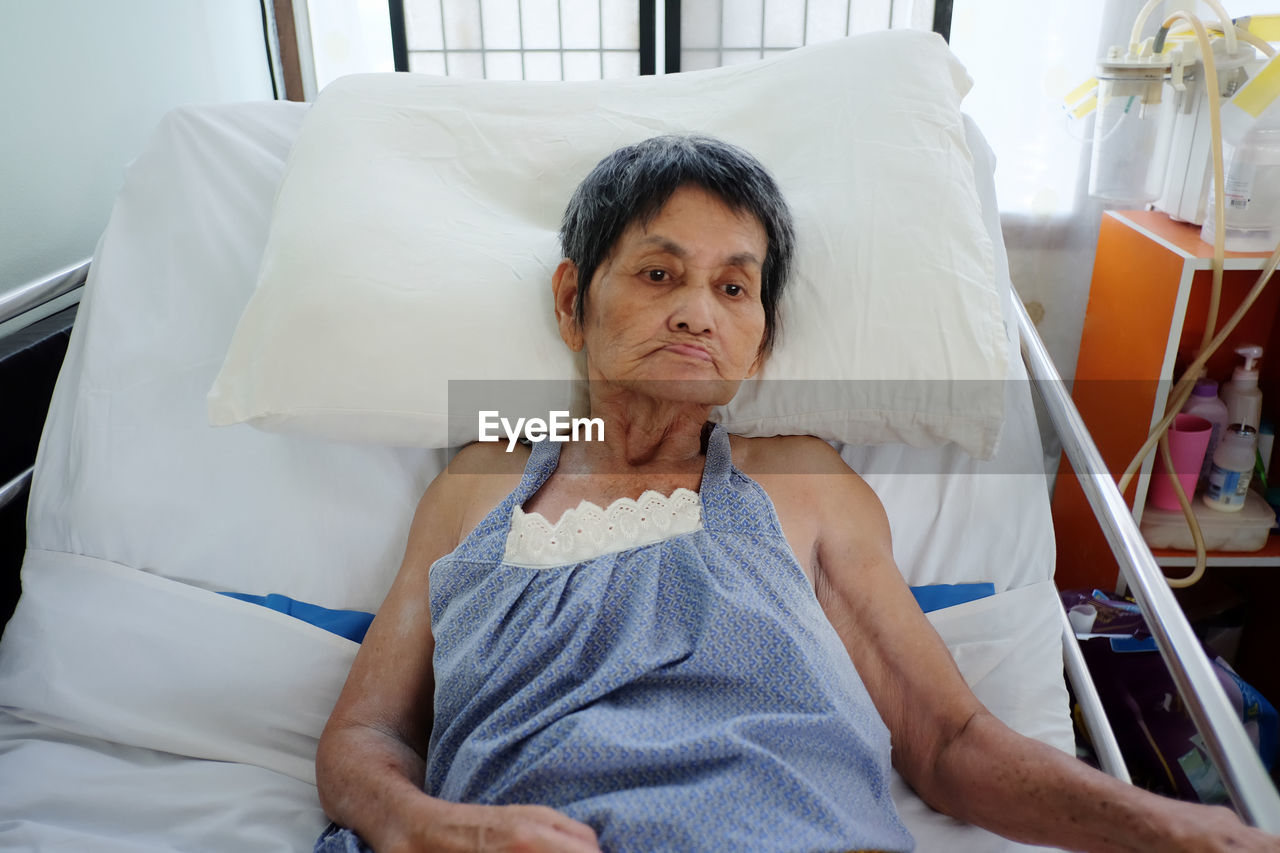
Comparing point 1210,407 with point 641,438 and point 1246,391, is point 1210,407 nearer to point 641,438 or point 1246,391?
point 1246,391

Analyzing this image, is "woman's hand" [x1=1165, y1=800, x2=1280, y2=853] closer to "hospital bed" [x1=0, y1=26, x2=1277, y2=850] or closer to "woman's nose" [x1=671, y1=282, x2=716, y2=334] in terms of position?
"hospital bed" [x1=0, y1=26, x2=1277, y2=850]

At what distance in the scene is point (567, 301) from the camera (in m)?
1.23

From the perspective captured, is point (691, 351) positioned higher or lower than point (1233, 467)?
higher

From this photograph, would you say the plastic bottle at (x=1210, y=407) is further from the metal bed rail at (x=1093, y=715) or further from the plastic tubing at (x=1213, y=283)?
the metal bed rail at (x=1093, y=715)

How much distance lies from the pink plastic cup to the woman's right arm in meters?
1.36

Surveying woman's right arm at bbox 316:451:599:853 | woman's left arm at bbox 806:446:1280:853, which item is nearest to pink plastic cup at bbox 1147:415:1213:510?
woman's left arm at bbox 806:446:1280:853

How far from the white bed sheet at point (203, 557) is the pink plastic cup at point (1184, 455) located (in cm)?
61

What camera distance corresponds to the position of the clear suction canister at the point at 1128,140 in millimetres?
1791

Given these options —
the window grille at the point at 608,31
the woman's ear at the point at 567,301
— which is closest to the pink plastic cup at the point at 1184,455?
the window grille at the point at 608,31

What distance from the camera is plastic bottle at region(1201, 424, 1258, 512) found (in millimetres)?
1786

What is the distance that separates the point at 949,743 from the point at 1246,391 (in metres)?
1.16

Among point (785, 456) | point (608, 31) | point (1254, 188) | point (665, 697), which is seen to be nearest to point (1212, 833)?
point (665, 697)

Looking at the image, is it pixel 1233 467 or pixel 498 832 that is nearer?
pixel 498 832

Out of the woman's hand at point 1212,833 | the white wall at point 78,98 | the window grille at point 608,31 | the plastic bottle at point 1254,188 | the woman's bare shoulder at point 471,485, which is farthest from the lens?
the window grille at point 608,31
